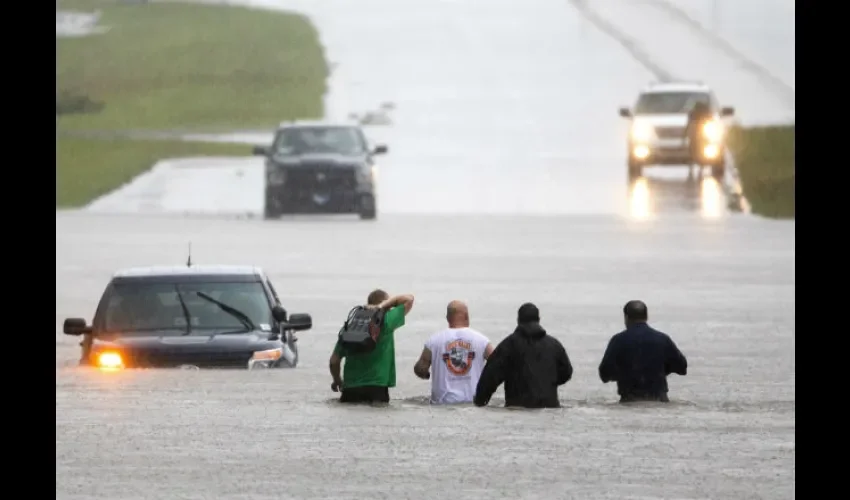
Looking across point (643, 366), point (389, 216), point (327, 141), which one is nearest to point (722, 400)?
point (643, 366)

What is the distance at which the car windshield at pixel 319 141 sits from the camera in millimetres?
39438

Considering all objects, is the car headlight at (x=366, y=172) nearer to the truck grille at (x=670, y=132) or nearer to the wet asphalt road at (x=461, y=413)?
the wet asphalt road at (x=461, y=413)

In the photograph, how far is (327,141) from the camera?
39750mm

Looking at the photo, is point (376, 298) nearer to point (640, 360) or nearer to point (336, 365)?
point (336, 365)

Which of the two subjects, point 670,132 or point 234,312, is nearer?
point 234,312

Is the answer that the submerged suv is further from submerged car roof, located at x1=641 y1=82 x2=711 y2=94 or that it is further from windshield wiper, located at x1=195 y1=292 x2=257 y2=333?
windshield wiper, located at x1=195 y1=292 x2=257 y2=333

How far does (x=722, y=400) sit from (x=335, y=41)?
242ft

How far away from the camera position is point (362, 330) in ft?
53.6

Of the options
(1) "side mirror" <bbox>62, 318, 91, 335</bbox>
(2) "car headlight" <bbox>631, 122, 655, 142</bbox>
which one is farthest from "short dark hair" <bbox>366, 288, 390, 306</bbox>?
(2) "car headlight" <bbox>631, 122, 655, 142</bbox>

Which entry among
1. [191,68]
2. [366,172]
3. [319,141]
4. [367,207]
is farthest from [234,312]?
[191,68]


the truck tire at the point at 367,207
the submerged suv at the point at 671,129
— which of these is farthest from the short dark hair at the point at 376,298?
the submerged suv at the point at 671,129

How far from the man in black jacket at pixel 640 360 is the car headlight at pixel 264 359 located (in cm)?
327

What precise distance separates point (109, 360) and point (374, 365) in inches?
115

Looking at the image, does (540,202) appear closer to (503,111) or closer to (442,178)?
(442,178)
